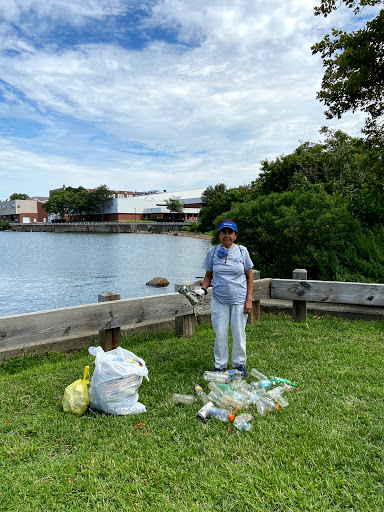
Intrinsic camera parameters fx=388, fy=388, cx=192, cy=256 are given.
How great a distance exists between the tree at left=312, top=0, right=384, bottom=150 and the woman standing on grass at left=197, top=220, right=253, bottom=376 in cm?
672

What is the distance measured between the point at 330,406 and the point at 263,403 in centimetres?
60

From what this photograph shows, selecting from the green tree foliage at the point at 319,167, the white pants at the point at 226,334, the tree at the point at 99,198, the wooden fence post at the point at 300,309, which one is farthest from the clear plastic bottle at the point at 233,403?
the tree at the point at 99,198

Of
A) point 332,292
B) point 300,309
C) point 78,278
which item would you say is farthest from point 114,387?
point 78,278

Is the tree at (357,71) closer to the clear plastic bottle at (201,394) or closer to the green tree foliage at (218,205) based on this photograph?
the clear plastic bottle at (201,394)

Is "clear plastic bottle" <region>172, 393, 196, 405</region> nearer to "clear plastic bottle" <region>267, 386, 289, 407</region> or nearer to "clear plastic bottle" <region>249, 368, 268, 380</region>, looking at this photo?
"clear plastic bottle" <region>267, 386, 289, 407</region>

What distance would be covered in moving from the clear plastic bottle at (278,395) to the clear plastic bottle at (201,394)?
61cm

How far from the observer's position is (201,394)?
3.81m

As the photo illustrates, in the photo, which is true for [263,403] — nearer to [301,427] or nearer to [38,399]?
[301,427]

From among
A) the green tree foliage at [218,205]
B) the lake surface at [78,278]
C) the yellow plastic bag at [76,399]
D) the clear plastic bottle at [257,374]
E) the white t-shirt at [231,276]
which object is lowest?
the lake surface at [78,278]

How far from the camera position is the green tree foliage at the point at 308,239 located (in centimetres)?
761

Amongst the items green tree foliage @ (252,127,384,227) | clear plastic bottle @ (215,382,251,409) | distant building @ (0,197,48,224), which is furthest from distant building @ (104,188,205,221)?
clear plastic bottle @ (215,382,251,409)

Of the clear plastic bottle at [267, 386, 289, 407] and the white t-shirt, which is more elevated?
the white t-shirt

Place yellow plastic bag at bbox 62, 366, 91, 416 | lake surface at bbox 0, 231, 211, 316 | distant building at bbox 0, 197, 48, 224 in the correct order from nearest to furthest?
yellow plastic bag at bbox 62, 366, 91, 416 → lake surface at bbox 0, 231, 211, 316 → distant building at bbox 0, 197, 48, 224

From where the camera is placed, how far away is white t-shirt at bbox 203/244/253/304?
4.43 meters
